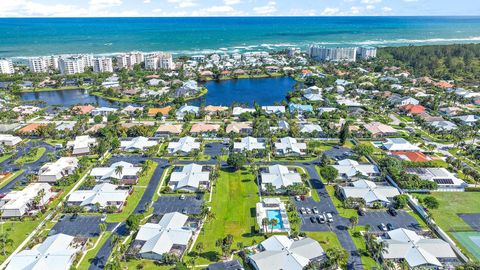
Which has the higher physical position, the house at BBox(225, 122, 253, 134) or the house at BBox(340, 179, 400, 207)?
the house at BBox(225, 122, 253, 134)

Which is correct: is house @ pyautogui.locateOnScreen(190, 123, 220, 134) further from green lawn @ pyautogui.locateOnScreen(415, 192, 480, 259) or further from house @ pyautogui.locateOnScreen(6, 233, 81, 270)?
green lawn @ pyautogui.locateOnScreen(415, 192, 480, 259)

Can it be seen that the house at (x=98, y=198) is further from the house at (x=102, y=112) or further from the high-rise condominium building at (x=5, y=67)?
the high-rise condominium building at (x=5, y=67)

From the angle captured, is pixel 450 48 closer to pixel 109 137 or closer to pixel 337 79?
pixel 337 79

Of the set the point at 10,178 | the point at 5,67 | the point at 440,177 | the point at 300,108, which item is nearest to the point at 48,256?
the point at 10,178

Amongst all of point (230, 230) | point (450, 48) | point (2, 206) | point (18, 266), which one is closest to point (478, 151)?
point (230, 230)

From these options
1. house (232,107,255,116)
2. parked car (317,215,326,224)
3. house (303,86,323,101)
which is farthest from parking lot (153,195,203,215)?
house (303,86,323,101)
